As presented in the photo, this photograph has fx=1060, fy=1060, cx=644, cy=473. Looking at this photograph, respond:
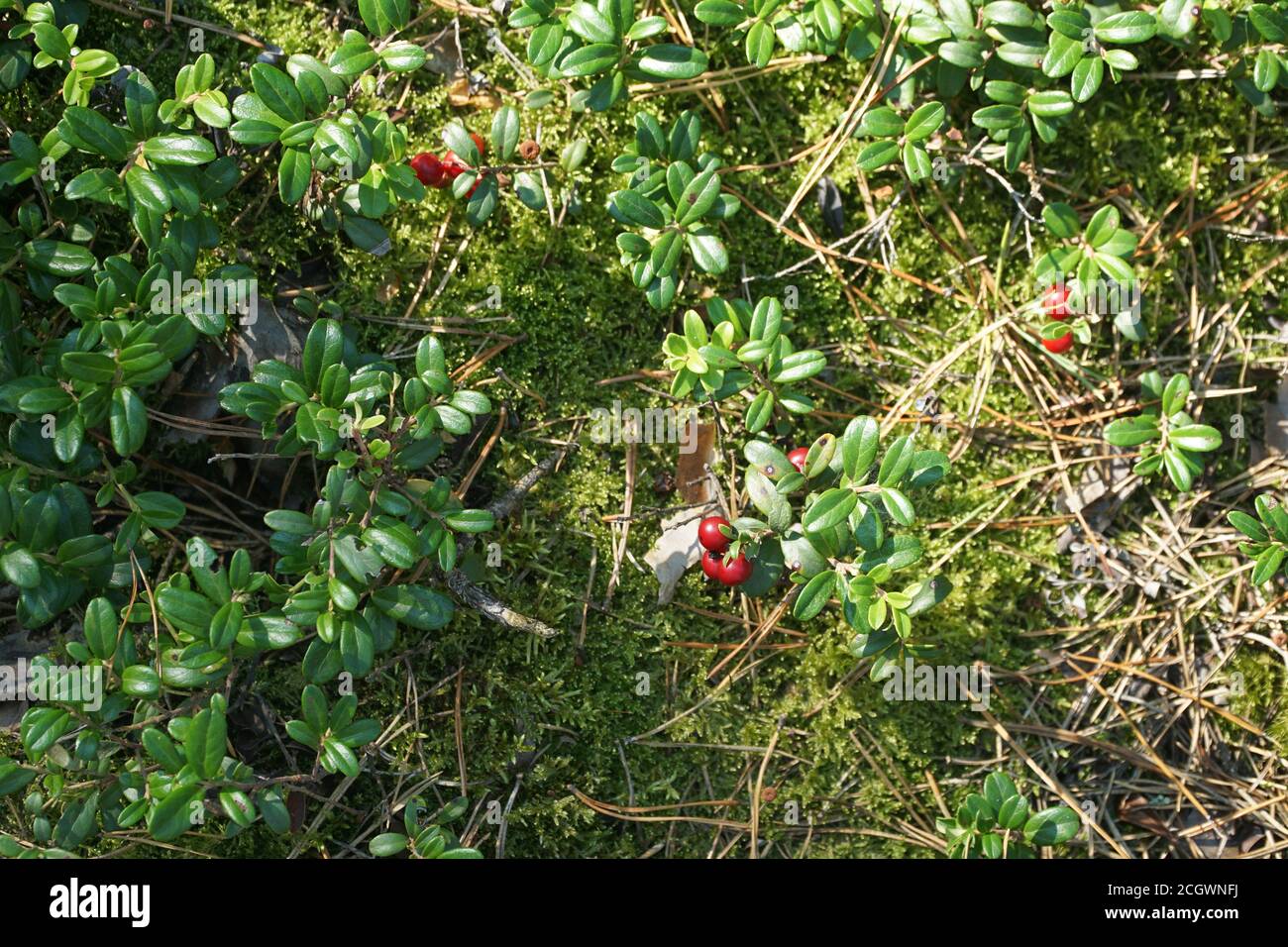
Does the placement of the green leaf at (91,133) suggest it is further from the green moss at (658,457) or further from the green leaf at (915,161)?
the green leaf at (915,161)

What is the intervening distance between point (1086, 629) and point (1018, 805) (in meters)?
0.80

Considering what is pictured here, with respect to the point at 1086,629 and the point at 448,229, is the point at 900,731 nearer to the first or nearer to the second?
the point at 1086,629

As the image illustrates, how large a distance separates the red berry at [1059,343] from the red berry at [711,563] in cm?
148

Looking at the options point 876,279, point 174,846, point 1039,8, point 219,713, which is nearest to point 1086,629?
point 876,279

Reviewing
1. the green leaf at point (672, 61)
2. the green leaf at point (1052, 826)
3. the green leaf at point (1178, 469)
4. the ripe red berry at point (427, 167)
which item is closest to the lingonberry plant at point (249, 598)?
the ripe red berry at point (427, 167)

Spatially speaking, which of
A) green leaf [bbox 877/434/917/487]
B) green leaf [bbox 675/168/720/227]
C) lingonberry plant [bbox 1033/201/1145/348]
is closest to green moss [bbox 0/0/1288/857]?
lingonberry plant [bbox 1033/201/1145/348]

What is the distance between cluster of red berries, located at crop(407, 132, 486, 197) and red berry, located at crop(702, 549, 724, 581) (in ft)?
5.08

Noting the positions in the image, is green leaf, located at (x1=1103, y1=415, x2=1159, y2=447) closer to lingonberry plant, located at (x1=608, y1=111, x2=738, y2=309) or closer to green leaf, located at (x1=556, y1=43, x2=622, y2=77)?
lingonberry plant, located at (x1=608, y1=111, x2=738, y2=309)

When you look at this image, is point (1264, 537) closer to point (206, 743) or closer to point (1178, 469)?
point (1178, 469)

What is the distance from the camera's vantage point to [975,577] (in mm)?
4004

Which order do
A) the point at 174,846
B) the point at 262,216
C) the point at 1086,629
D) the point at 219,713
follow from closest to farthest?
1. the point at 219,713
2. the point at 174,846
3. the point at 262,216
4. the point at 1086,629

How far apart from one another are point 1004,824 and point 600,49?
2.98 meters

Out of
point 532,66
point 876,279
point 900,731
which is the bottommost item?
point 900,731

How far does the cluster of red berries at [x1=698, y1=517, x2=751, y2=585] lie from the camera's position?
3635mm
